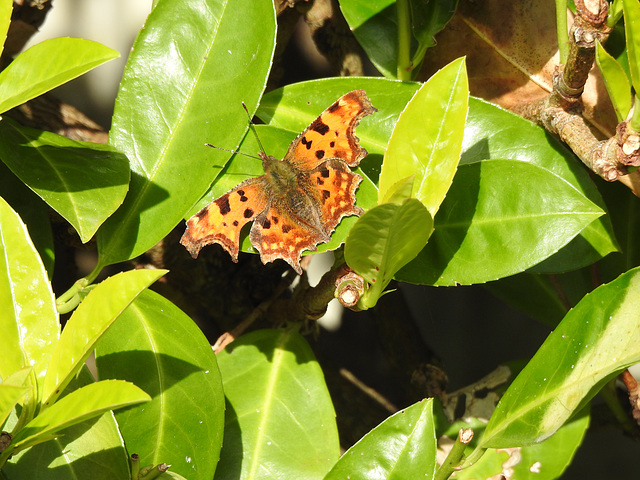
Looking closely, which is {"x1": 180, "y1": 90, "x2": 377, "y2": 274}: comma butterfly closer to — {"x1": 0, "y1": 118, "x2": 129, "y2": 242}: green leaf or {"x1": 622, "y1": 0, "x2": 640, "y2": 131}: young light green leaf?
{"x1": 0, "y1": 118, "x2": 129, "y2": 242}: green leaf

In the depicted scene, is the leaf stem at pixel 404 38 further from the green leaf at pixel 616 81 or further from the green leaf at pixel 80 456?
the green leaf at pixel 80 456

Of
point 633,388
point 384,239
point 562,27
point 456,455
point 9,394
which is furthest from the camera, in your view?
point 633,388

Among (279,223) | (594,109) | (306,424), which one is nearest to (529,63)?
(594,109)

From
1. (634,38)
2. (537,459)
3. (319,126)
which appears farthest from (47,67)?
(537,459)

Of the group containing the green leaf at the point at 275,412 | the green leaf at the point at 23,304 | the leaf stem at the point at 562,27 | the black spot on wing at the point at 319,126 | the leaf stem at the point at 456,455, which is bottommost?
the green leaf at the point at 275,412

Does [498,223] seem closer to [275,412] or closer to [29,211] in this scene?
[275,412]

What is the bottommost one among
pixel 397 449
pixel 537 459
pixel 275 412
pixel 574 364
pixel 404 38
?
pixel 537 459

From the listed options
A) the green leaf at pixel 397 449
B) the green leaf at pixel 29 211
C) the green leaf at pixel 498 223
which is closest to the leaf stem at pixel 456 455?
the green leaf at pixel 397 449
